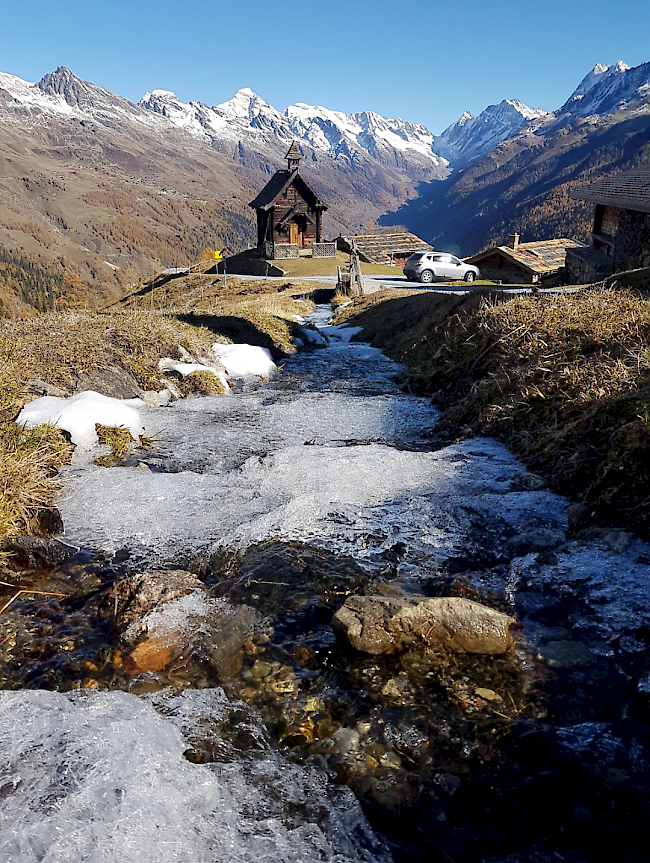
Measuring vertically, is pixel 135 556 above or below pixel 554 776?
above

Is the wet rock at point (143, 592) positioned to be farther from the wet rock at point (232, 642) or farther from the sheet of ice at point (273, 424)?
the sheet of ice at point (273, 424)

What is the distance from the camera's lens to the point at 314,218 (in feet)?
193

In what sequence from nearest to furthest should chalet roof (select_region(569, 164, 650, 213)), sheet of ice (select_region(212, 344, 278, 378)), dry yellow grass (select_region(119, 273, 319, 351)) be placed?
sheet of ice (select_region(212, 344, 278, 378)), dry yellow grass (select_region(119, 273, 319, 351)), chalet roof (select_region(569, 164, 650, 213))

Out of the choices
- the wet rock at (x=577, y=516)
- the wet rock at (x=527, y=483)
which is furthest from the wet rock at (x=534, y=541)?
the wet rock at (x=527, y=483)

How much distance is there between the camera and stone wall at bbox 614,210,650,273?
2556 cm

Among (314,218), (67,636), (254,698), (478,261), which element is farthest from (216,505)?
(314,218)

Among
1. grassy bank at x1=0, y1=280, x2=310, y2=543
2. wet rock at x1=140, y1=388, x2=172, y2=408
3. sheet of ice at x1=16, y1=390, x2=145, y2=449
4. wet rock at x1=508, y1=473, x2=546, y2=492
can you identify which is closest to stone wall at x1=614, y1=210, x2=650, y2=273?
grassy bank at x1=0, y1=280, x2=310, y2=543

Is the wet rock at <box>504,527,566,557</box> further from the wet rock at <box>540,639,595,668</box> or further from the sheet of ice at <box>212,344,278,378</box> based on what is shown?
the sheet of ice at <box>212,344,278,378</box>

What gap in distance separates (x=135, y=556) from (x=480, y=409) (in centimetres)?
624

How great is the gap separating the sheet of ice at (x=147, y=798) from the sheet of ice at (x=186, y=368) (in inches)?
365

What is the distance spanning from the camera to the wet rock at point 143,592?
445 centimetres

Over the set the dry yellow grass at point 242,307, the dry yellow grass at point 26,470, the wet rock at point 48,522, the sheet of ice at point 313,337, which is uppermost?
the dry yellow grass at point 242,307

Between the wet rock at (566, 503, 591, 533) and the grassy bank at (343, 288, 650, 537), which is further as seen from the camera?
the grassy bank at (343, 288, 650, 537)

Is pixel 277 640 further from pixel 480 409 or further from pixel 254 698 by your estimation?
pixel 480 409
